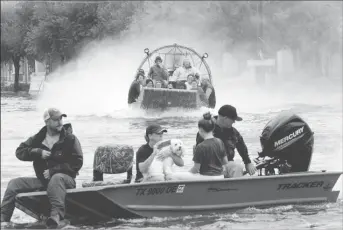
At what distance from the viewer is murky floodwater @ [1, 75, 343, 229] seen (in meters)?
9.19

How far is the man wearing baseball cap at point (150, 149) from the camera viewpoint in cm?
872

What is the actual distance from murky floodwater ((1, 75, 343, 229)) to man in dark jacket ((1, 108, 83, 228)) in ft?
2.26

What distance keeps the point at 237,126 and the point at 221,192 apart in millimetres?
11577

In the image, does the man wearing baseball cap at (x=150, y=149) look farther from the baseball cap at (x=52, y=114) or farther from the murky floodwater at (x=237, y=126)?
the baseball cap at (x=52, y=114)

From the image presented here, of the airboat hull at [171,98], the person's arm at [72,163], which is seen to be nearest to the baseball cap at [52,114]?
the person's arm at [72,163]

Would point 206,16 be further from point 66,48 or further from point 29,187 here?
point 29,187

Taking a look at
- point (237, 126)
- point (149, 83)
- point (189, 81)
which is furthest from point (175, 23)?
point (237, 126)

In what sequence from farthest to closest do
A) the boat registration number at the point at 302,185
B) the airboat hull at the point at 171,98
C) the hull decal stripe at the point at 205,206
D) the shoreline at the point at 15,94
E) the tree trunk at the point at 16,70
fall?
1. the tree trunk at the point at 16,70
2. the shoreline at the point at 15,94
3. the airboat hull at the point at 171,98
4. the boat registration number at the point at 302,185
5. the hull decal stripe at the point at 205,206

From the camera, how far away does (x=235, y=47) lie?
3269cm

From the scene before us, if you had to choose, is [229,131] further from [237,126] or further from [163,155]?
[237,126]

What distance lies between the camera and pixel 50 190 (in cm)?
849

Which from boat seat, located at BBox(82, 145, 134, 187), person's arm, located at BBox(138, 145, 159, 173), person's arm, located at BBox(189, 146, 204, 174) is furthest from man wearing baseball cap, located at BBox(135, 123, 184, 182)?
boat seat, located at BBox(82, 145, 134, 187)

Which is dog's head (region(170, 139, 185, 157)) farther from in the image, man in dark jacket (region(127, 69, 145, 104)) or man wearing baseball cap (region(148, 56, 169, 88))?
man in dark jacket (region(127, 69, 145, 104))

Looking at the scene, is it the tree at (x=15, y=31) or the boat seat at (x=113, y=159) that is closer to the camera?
the boat seat at (x=113, y=159)
